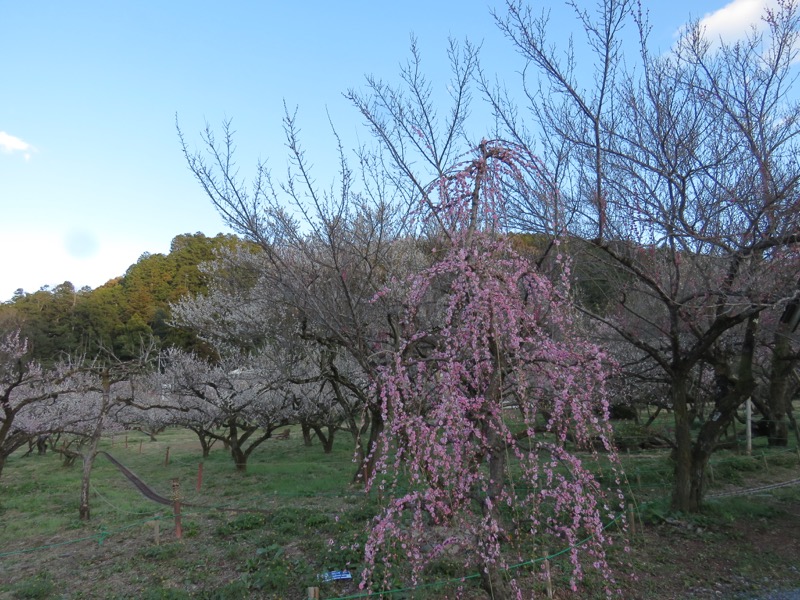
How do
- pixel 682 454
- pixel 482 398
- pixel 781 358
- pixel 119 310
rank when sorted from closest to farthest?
pixel 482 398 → pixel 682 454 → pixel 781 358 → pixel 119 310

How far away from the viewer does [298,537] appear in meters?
5.97

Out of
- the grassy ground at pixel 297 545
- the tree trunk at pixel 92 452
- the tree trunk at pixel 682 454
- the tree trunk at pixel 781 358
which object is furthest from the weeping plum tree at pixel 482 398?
the tree trunk at pixel 92 452

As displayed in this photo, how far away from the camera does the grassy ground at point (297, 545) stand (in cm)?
455

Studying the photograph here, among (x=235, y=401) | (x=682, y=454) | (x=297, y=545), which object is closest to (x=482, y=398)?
(x=297, y=545)

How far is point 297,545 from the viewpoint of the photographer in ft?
18.5

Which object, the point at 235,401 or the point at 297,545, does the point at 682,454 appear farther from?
the point at 235,401

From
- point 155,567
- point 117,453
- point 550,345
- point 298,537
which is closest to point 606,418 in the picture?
point 550,345

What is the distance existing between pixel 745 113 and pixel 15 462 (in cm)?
2013

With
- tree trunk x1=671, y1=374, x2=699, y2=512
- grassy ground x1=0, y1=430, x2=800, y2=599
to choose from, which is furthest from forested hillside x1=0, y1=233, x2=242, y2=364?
tree trunk x1=671, y1=374, x2=699, y2=512

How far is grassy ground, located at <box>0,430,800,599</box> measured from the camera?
4.55 metres

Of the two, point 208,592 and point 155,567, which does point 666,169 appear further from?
point 155,567

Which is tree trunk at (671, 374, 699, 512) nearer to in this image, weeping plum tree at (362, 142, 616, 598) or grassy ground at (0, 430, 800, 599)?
grassy ground at (0, 430, 800, 599)

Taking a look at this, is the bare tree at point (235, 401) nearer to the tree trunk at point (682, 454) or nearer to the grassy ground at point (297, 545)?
the grassy ground at point (297, 545)

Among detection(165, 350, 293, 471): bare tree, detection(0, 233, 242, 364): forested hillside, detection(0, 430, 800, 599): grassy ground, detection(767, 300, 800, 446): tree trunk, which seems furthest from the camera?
detection(0, 233, 242, 364): forested hillside
